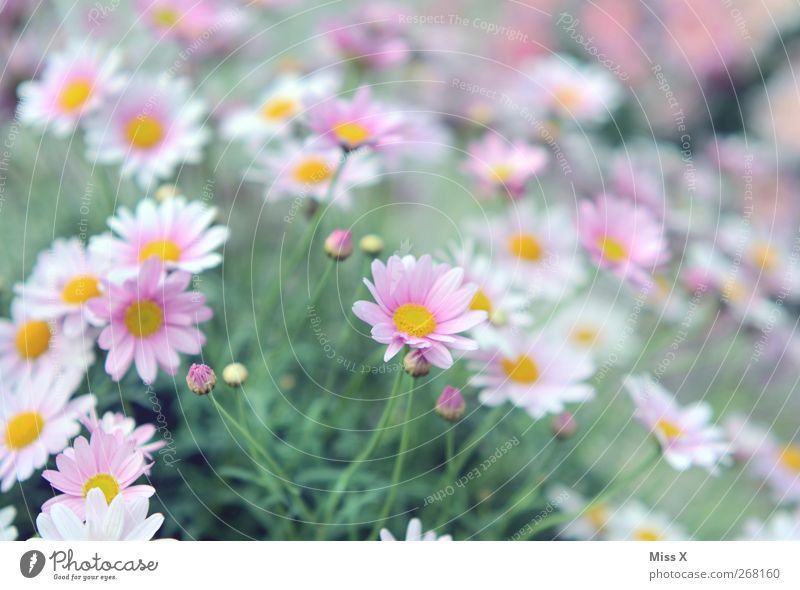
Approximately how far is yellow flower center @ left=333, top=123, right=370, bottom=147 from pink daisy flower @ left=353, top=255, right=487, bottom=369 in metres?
0.09

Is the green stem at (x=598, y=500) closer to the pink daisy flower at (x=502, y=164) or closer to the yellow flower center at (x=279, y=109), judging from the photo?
the pink daisy flower at (x=502, y=164)

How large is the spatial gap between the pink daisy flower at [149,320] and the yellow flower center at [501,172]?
0.22 meters

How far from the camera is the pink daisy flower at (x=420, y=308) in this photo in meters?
0.36

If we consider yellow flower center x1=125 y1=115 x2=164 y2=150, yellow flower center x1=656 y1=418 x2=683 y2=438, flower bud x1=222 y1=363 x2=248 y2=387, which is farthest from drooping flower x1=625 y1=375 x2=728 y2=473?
yellow flower center x1=125 y1=115 x2=164 y2=150

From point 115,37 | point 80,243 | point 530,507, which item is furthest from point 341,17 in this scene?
point 530,507

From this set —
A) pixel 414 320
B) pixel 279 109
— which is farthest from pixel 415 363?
pixel 279 109

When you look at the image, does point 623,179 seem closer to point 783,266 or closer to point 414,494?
point 783,266

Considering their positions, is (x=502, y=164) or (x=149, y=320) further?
(x=502, y=164)

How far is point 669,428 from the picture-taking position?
1.43 ft

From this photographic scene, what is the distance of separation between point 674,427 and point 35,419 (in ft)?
1.16

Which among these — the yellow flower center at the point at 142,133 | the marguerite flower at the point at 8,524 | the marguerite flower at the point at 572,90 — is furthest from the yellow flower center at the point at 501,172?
the marguerite flower at the point at 8,524

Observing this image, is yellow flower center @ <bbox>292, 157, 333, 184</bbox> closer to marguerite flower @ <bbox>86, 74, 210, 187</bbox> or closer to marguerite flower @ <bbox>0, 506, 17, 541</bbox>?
marguerite flower @ <bbox>86, 74, 210, 187</bbox>

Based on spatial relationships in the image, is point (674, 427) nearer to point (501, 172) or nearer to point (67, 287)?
point (501, 172)
